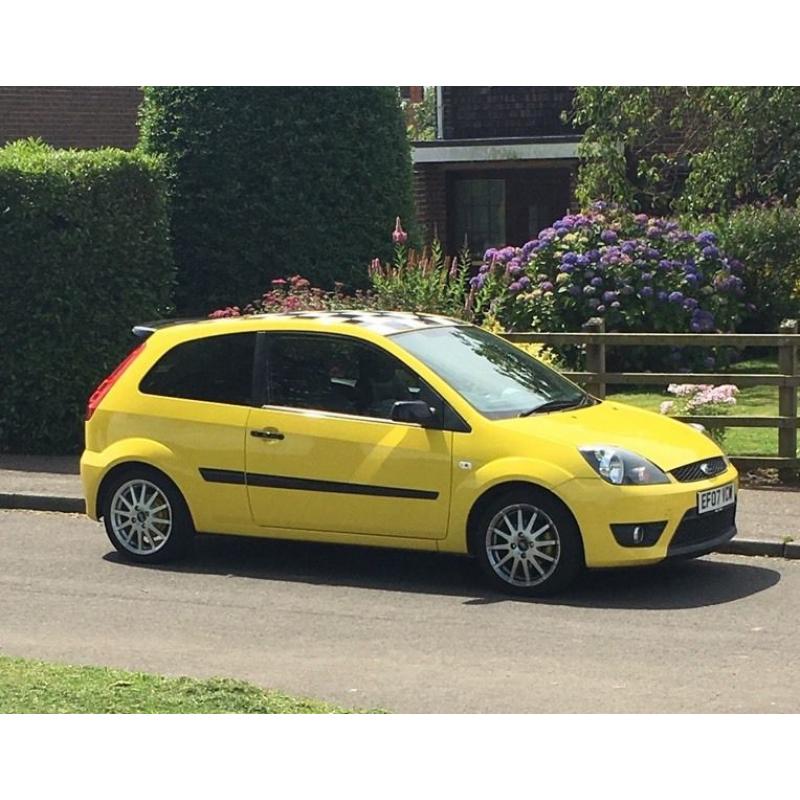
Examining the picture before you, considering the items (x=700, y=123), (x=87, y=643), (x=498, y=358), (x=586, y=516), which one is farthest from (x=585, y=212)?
(x=87, y=643)

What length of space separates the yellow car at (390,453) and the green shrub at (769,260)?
10.4 m

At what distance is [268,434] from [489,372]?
1.44 m

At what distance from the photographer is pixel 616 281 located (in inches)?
743

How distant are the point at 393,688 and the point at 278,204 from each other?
430 inches

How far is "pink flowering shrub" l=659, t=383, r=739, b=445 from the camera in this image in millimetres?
13641

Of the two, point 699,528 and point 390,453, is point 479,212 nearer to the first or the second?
point 390,453

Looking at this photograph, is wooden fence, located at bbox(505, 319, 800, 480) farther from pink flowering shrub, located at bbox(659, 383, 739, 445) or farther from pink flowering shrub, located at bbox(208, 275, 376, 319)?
pink flowering shrub, located at bbox(208, 275, 376, 319)

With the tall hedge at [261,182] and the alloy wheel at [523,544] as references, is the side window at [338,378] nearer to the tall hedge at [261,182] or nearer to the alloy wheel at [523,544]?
the alloy wheel at [523,544]

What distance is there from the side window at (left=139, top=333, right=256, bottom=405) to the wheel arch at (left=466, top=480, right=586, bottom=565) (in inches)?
66.9

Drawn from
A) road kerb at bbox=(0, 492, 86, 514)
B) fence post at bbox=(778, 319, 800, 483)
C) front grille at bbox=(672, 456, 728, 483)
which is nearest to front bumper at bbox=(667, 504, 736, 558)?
front grille at bbox=(672, 456, 728, 483)

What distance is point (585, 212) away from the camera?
822 inches

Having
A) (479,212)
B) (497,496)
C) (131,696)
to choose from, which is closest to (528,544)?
(497,496)

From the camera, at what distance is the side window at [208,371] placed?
10.7 m

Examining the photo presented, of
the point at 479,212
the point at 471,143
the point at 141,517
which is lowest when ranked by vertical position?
the point at 141,517
